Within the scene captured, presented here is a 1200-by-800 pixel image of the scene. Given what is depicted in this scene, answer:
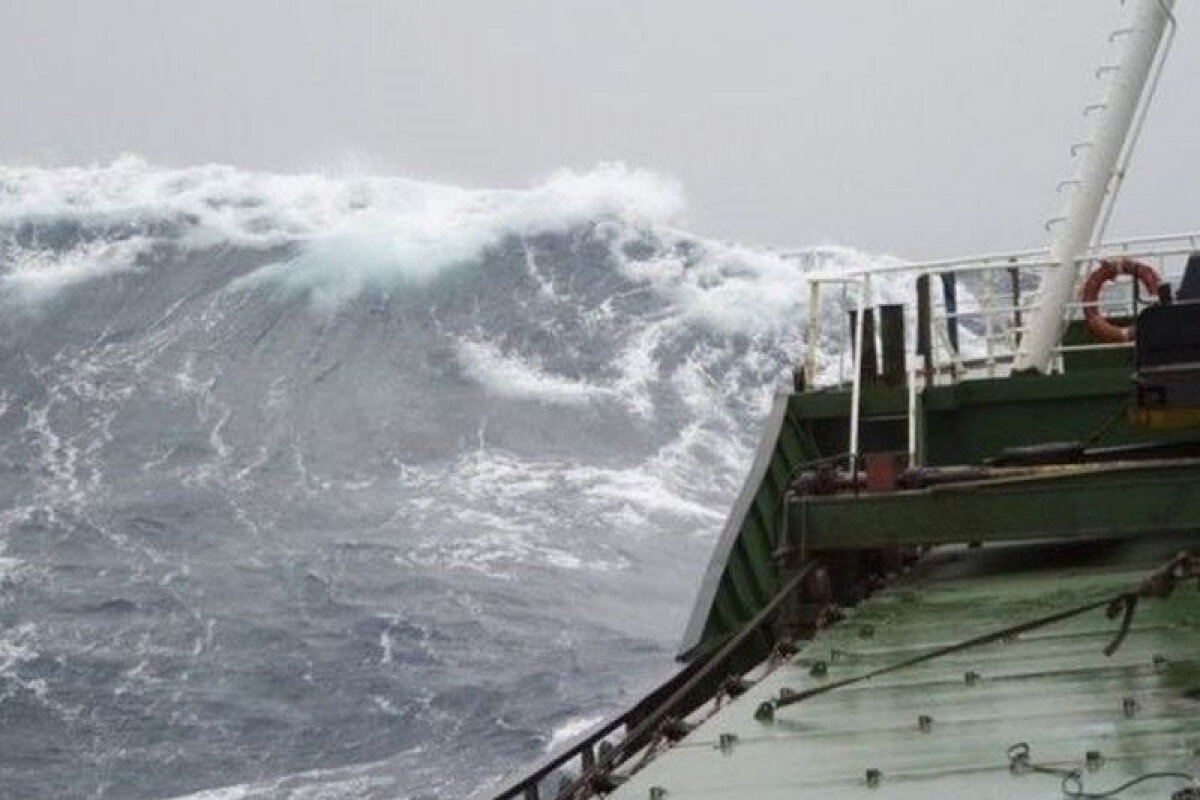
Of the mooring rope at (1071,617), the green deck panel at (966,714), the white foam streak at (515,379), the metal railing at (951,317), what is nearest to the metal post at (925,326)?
the metal railing at (951,317)

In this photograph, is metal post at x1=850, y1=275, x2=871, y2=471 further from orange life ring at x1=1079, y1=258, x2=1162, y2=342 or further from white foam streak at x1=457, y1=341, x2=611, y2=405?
white foam streak at x1=457, y1=341, x2=611, y2=405

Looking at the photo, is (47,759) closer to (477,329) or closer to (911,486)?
(911,486)

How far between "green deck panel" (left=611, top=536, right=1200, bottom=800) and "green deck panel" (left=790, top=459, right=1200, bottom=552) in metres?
0.55

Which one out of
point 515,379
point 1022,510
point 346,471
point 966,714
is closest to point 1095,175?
point 1022,510

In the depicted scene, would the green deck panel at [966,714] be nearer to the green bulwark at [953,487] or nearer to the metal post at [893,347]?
the green bulwark at [953,487]

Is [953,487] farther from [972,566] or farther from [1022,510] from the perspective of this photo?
[972,566]

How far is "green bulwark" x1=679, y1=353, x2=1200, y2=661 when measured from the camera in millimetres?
12219

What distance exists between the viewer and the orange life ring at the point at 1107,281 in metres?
16.9

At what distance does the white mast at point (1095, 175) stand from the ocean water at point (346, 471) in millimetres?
5478

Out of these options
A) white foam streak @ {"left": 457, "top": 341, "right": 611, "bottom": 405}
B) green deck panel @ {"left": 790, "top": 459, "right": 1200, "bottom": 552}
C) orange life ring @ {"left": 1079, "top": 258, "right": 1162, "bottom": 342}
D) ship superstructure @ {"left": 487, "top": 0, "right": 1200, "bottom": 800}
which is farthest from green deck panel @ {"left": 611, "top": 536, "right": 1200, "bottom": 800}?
white foam streak @ {"left": 457, "top": 341, "right": 611, "bottom": 405}

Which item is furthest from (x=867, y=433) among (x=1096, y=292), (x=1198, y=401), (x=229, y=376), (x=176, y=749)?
(x=229, y=376)

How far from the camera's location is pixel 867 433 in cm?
1580

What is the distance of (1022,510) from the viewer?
485 inches

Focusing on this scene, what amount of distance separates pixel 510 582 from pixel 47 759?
13.1m
